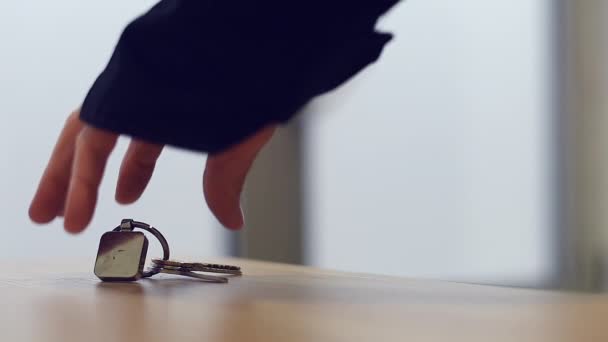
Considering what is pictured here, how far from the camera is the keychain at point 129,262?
3.11ft

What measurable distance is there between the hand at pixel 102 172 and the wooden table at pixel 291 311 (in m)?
0.08

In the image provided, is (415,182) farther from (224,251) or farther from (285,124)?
(285,124)

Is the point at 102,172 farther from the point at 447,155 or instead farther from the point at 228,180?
the point at 447,155

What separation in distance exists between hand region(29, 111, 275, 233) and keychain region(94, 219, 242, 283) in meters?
0.07

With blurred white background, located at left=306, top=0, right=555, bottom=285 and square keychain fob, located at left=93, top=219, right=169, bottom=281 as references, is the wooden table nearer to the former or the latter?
square keychain fob, located at left=93, top=219, right=169, bottom=281

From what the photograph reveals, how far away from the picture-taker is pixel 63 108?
2.30 meters

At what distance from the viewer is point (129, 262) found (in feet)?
3.14

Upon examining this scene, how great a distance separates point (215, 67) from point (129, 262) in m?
0.33

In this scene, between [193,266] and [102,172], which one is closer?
[102,172]

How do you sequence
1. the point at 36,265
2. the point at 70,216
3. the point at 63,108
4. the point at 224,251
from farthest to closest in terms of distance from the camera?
1. the point at 224,251
2. the point at 63,108
3. the point at 36,265
4. the point at 70,216

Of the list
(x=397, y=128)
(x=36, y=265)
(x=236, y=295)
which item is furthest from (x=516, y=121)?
(x=236, y=295)

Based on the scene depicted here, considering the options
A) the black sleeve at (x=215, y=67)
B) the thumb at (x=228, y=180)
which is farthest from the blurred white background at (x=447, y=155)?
the black sleeve at (x=215, y=67)

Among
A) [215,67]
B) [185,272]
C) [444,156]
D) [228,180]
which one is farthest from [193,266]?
[444,156]

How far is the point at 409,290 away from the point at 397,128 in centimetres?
188
